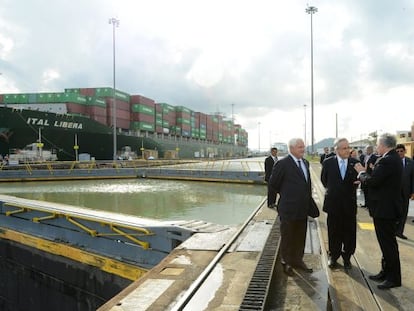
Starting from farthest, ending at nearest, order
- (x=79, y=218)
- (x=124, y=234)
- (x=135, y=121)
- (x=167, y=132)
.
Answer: (x=167, y=132), (x=135, y=121), (x=79, y=218), (x=124, y=234)

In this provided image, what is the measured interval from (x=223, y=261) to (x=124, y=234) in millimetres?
2541

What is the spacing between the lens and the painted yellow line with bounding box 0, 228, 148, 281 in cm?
632

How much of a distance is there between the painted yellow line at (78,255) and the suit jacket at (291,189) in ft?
10.0

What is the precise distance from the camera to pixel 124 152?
51.4 m

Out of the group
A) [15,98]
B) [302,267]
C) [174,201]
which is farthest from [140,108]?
[302,267]

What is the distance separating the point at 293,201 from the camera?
404 cm

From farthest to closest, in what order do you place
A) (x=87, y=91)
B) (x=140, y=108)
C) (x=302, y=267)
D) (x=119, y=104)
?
(x=140, y=108)
(x=119, y=104)
(x=87, y=91)
(x=302, y=267)

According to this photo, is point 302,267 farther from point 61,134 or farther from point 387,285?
point 61,134

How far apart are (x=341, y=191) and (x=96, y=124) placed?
4354cm

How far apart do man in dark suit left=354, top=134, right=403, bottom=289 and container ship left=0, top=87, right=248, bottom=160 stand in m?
37.6

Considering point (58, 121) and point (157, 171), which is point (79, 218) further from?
point (58, 121)

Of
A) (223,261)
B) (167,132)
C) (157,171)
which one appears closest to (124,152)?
(167,132)

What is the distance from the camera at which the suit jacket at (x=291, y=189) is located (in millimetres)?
4039

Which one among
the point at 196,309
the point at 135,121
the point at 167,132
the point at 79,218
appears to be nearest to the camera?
the point at 196,309
